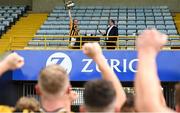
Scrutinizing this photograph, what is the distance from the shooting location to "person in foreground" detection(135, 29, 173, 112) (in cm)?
214

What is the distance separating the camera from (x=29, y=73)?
1320 cm

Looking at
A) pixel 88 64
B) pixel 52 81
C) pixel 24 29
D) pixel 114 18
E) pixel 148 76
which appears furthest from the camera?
pixel 24 29

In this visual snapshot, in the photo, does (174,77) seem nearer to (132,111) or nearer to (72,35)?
(72,35)

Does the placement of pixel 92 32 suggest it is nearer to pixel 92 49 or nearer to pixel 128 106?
pixel 128 106

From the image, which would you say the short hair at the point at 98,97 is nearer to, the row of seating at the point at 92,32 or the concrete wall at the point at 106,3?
the row of seating at the point at 92,32

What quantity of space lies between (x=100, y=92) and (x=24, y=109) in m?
0.76

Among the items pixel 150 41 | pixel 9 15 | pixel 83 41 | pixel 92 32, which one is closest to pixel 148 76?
pixel 150 41

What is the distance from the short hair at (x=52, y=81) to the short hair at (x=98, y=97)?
0.66ft

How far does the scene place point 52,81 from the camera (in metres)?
2.48

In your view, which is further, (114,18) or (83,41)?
(114,18)

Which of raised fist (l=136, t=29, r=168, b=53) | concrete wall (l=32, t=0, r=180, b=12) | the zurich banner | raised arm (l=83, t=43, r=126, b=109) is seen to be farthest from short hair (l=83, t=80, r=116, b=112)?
concrete wall (l=32, t=0, r=180, b=12)

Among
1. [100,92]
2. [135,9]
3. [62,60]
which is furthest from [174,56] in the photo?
[100,92]

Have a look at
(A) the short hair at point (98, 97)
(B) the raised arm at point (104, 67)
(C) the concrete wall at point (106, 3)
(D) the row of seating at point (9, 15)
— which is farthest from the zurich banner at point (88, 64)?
(C) the concrete wall at point (106, 3)

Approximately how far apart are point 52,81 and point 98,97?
31 cm
